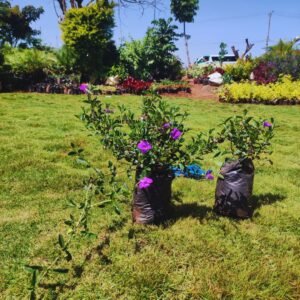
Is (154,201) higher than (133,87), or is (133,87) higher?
(133,87)

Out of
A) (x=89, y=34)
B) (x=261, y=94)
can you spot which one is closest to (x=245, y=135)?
(x=261, y=94)

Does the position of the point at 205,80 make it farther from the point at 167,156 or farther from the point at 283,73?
the point at 167,156

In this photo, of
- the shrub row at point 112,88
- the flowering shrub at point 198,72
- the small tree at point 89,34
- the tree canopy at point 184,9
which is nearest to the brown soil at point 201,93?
the shrub row at point 112,88

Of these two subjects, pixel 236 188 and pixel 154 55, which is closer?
pixel 236 188

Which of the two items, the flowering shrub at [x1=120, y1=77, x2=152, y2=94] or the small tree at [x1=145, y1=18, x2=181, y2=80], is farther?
the small tree at [x1=145, y1=18, x2=181, y2=80]

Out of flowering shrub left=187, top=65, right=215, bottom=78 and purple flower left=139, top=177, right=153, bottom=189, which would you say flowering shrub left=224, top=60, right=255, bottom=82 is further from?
purple flower left=139, top=177, right=153, bottom=189

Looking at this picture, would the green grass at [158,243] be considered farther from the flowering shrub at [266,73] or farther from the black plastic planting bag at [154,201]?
the flowering shrub at [266,73]

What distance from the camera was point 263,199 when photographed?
189 inches

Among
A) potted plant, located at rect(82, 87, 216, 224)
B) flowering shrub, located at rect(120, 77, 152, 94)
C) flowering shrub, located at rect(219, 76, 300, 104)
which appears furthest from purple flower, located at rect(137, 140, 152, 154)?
flowering shrub, located at rect(120, 77, 152, 94)

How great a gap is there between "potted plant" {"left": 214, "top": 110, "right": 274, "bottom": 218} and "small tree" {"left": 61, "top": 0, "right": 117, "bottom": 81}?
1402cm

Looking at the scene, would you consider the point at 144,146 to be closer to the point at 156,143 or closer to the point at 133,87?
the point at 156,143

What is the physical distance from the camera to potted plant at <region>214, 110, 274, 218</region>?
3969mm

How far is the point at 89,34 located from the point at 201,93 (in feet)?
19.4

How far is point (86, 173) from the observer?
5.62 meters
